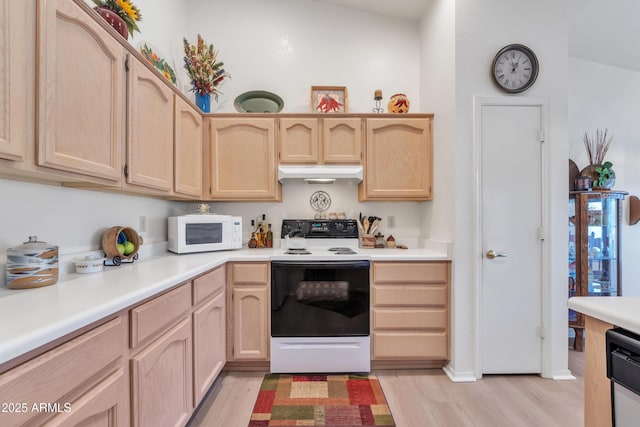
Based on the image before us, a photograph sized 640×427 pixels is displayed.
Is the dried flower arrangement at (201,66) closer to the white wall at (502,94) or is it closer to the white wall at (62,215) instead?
the white wall at (62,215)

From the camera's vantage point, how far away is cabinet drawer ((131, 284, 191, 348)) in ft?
3.75

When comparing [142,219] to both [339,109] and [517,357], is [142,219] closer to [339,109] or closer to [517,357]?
[339,109]

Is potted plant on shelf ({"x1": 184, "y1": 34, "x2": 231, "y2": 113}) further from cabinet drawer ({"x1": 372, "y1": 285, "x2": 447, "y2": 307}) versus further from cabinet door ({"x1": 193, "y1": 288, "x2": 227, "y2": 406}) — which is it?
cabinet drawer ({"x1": 372, "y1": 285, "x2": 447, "y2": 307})

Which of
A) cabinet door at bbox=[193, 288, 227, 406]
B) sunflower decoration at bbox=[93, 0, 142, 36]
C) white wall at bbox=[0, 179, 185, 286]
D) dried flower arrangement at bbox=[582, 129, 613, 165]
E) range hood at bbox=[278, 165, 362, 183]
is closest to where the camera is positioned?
white wall at bbox=[0, 179, 185, 286]

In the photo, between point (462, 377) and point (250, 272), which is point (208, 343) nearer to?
point (250, 272)

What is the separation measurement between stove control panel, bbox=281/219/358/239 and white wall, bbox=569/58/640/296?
2.51m

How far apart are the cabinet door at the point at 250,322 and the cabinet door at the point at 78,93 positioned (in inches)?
47.7

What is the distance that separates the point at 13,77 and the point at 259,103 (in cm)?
209

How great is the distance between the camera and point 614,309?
854 mm

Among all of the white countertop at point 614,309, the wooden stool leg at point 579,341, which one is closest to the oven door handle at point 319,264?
the white countertop at point 614,309

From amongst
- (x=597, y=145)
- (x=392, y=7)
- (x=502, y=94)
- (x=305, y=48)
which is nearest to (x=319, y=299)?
(x=502, y=94)

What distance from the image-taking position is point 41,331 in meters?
0.74

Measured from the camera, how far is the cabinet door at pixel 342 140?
8.63 ft

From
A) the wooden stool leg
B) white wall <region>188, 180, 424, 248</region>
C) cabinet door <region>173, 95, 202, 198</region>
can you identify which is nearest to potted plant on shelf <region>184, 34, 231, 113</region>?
cabinet door <region>173, 95, 202, 198</region>
